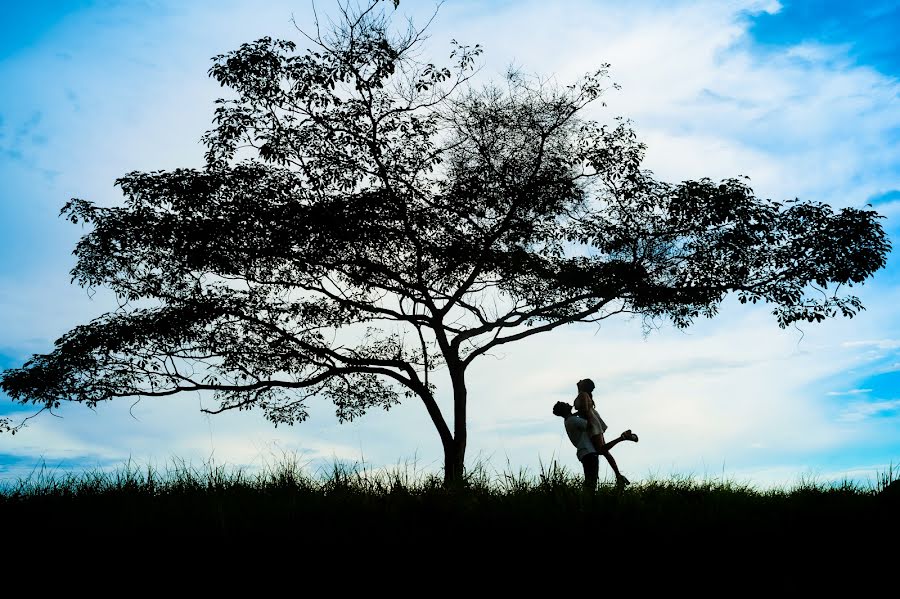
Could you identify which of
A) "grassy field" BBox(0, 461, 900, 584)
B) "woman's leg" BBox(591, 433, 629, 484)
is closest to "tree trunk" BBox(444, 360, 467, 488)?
"woman's leg" BBox(591, 433, 629, 484)

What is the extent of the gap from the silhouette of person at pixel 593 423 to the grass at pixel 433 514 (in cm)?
134

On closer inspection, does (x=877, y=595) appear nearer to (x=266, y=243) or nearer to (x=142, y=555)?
(x=142, y=555)

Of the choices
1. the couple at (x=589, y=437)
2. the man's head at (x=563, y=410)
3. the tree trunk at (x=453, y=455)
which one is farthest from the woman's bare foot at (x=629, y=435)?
the tree trunk at (x=453, y=455)

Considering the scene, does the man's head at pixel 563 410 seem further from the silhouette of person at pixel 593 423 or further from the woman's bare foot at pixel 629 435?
the woman's bare foot at pixel 629 435

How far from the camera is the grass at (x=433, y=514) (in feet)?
26.8

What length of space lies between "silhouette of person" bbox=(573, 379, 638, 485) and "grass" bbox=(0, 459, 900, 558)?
1.34 m

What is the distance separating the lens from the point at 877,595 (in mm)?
7438

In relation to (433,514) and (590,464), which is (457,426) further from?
(433,514)

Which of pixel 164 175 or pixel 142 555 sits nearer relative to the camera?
pixel 142 555

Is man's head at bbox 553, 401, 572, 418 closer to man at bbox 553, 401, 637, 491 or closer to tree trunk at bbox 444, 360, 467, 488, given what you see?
man at bbox 553, 401, 637, 491

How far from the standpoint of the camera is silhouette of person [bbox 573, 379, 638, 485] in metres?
13.0

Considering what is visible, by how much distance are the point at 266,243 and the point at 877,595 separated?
13.1m

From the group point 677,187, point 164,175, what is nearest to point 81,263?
point 164,175

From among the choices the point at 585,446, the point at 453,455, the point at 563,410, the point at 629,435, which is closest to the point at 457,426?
the point at 453,455
